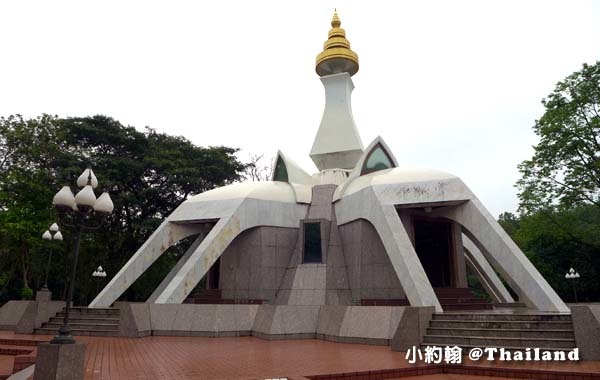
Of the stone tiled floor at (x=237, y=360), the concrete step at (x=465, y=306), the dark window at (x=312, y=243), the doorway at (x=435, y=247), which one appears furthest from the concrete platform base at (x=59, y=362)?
the doorway at (x=435, y=247)

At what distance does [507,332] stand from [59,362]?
Answer: 27.4 feet

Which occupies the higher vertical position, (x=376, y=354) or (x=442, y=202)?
(x=442, y=202)

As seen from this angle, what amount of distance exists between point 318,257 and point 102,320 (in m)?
7.71

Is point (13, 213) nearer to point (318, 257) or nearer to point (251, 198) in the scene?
point (251, 198)

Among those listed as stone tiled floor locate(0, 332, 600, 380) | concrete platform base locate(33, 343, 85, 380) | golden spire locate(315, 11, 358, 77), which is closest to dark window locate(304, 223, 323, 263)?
stone tiled floor locate(0, 332, 600, 380)

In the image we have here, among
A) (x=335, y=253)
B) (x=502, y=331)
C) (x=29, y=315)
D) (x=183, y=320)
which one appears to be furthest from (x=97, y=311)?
(x=502, y=331)

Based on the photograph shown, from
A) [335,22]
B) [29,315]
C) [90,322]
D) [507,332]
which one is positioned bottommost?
[90,322]

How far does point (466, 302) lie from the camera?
14.0 m

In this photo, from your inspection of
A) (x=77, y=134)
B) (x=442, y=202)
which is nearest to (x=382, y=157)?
(x=442, y=202)

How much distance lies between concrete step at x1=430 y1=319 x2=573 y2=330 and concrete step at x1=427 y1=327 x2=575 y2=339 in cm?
10

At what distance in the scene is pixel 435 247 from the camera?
18875 mm

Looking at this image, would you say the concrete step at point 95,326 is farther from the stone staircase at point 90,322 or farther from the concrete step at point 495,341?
the concrete step at point 495,341

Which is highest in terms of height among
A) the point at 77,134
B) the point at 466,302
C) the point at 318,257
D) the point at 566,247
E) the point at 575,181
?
the point at 77,134

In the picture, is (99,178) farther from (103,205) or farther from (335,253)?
(103,205)
